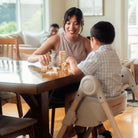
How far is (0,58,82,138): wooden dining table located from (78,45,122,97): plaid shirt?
16cm

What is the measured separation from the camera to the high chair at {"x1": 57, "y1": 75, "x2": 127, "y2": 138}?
1.91 meters

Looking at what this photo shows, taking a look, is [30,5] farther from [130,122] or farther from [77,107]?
[77,107]

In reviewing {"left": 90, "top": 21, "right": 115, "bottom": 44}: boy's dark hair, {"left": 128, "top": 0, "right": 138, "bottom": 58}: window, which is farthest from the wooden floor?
{"left": 128, "top": 0, "right": 138, "bottom": 58}: window

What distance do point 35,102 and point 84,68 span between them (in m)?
0.38

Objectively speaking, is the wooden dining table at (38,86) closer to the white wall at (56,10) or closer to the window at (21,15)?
the window at (21,15)

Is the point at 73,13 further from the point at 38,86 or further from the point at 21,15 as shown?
the point at 21,15

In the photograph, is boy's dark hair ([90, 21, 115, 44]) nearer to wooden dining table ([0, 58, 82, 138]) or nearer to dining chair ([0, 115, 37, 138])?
wooden dining table ([0, 58, 82, 138])

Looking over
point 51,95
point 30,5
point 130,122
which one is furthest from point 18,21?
point 51,95

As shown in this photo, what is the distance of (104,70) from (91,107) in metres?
0.25

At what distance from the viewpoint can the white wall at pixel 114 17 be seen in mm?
6875

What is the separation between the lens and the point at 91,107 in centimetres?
199

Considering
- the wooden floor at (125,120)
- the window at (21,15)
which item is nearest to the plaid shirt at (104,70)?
the wooden floor at (125,120)

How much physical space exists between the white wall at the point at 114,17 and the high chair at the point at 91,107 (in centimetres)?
500

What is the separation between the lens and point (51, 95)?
256 cm
